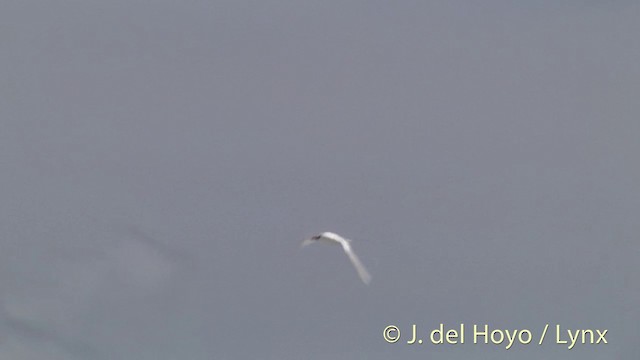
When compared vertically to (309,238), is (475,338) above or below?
below

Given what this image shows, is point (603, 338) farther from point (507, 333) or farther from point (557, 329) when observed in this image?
point (507, 333)

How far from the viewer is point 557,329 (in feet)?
6.19

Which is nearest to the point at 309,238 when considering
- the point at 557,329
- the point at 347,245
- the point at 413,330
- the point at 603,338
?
the point at 347,245

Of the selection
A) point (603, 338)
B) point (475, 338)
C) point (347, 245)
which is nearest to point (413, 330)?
point (475, 338)

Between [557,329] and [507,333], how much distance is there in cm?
13

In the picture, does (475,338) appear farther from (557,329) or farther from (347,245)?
(347,245)

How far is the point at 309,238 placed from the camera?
1852mm

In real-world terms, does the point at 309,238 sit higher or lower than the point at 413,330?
higher

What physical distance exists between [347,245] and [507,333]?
1.67ft

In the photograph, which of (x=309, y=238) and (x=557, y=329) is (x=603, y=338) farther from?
(x=309, y=238)

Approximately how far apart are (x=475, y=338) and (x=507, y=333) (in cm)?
9

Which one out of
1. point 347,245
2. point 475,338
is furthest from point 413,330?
point 347,245

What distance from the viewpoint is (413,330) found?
1878 mm

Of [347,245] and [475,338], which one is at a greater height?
[347,245]
